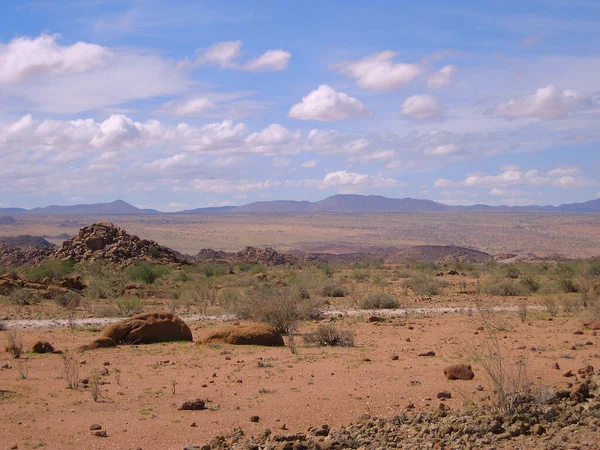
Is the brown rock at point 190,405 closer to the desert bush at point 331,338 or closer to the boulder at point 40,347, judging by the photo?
the desert bush at point 331,338

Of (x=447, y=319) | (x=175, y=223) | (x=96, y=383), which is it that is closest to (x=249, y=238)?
(x=175, y=223)

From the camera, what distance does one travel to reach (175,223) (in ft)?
575

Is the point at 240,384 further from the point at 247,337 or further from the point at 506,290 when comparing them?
the point at 506,290

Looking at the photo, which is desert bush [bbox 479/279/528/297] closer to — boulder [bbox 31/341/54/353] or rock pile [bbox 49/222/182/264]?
boulder [bbox 31/341/54/353]

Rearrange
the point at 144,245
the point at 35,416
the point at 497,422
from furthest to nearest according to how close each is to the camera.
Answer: the point at 144,245 → the point at 35,416 → the point at 497,422

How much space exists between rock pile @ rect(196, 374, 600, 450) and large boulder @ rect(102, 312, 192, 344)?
886 centimetres

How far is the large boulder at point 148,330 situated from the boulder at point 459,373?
325 inches

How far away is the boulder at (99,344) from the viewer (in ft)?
52.9

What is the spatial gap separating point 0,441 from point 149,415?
2.17m

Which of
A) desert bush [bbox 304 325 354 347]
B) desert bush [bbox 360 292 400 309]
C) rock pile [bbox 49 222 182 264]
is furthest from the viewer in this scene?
rock pile [bbox 49 222 182 264]

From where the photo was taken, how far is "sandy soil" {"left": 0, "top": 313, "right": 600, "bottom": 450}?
9422mm

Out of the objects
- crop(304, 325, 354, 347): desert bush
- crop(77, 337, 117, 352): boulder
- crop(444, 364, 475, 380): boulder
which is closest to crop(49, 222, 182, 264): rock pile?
crop(77, 337, 117, 352): boulder

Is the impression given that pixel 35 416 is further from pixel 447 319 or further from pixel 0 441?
pixel 447 319

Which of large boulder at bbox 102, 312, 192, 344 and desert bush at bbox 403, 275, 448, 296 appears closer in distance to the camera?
large boulder at bbox 102, 312, 192, 344
